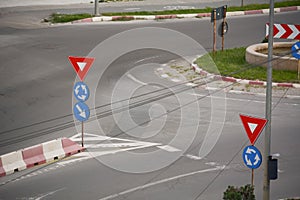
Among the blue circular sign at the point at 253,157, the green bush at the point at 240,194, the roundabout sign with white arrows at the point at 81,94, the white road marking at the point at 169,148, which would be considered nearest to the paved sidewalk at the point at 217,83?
the white road marking at the point at 169,148

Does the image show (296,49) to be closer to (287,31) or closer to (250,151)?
(287,31)

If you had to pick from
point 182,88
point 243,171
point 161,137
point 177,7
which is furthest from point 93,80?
point 177,7

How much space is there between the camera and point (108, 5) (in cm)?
3484

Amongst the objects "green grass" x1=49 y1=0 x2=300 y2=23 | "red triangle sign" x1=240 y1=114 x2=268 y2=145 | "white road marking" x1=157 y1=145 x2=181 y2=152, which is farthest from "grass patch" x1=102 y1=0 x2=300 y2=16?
"red triangle sign" x1=240 y1=114 x2=268 y2=145

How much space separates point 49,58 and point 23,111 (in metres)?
5.68

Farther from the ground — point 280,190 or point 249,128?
point 249,128

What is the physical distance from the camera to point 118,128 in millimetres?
18672

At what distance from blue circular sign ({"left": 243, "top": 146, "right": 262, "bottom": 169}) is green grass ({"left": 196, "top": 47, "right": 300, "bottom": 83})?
8.38 m

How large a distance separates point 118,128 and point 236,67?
6.57 m

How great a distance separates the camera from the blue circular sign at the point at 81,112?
17766 mm

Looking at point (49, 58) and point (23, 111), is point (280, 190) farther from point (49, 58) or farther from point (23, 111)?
point (49, 58)

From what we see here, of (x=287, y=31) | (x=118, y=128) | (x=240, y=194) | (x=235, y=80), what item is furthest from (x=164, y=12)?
(x=240, y=194)

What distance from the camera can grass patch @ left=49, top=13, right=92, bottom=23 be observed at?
30.8 meters

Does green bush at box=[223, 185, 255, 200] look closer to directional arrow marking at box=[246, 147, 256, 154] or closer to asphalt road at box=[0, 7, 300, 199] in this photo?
directional arrow marking at box=[246, 147, 256, 154]
